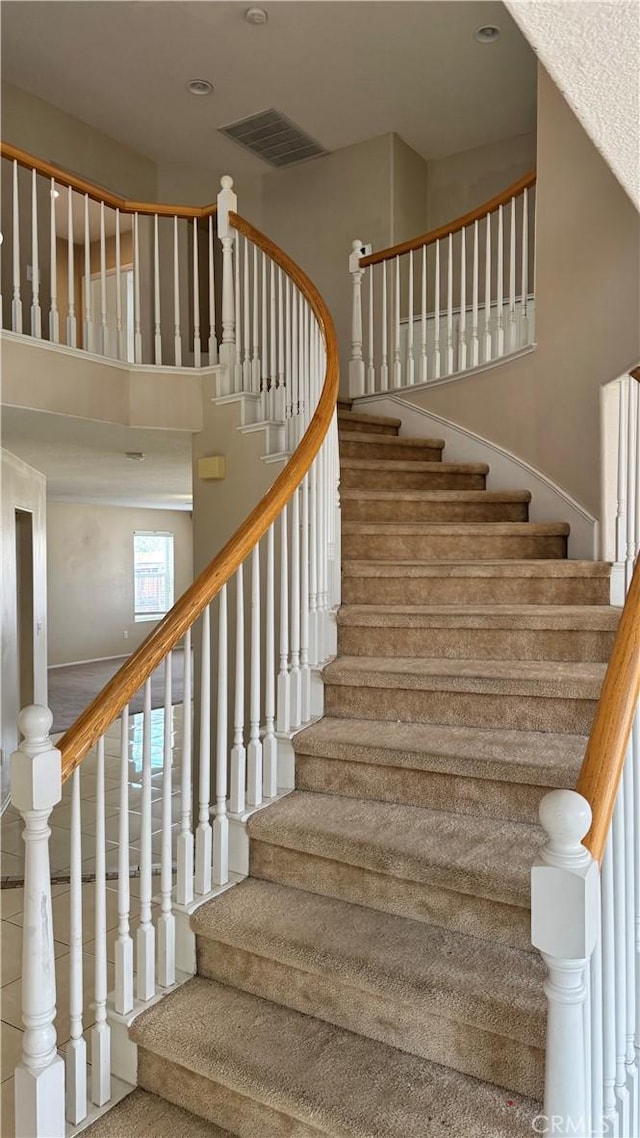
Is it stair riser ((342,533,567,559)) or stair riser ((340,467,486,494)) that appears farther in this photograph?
stair riser ((340,467,486,494))

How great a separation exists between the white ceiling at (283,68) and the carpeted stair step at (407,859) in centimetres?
494

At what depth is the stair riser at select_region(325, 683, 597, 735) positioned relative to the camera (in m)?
2.31

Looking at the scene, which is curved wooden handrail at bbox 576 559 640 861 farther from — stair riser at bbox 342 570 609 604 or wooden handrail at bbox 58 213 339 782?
stair riser at bbox 342 570 609 604

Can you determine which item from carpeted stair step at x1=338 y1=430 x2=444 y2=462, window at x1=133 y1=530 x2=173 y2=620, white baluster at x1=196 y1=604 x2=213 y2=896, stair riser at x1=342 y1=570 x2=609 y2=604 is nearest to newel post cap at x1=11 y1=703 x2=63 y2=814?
white baluster at x1=196 y1=604 x2=213 y2=896

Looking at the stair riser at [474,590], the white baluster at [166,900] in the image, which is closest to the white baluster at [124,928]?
the white baluster at [166,900]

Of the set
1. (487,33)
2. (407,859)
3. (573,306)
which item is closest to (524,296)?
(573,306)

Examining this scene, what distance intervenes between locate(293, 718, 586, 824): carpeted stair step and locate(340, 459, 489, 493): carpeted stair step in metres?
1.61

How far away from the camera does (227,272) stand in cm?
406

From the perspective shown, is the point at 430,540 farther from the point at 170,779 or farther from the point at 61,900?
the point at 61,900

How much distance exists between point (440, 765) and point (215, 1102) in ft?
3.43

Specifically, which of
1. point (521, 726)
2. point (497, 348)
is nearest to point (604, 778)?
point (521, 726)

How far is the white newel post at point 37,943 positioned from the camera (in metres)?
1.56

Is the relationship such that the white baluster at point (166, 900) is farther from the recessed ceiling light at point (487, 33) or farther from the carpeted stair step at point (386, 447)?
the recessed ceiling light at point (487, 33)

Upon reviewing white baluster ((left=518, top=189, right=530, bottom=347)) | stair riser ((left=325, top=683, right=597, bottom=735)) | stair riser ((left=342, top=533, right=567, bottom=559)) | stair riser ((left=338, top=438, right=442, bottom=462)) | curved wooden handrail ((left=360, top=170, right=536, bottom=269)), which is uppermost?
curved wooden handrail ((left=360, top=170, right=536, bottom=269))
